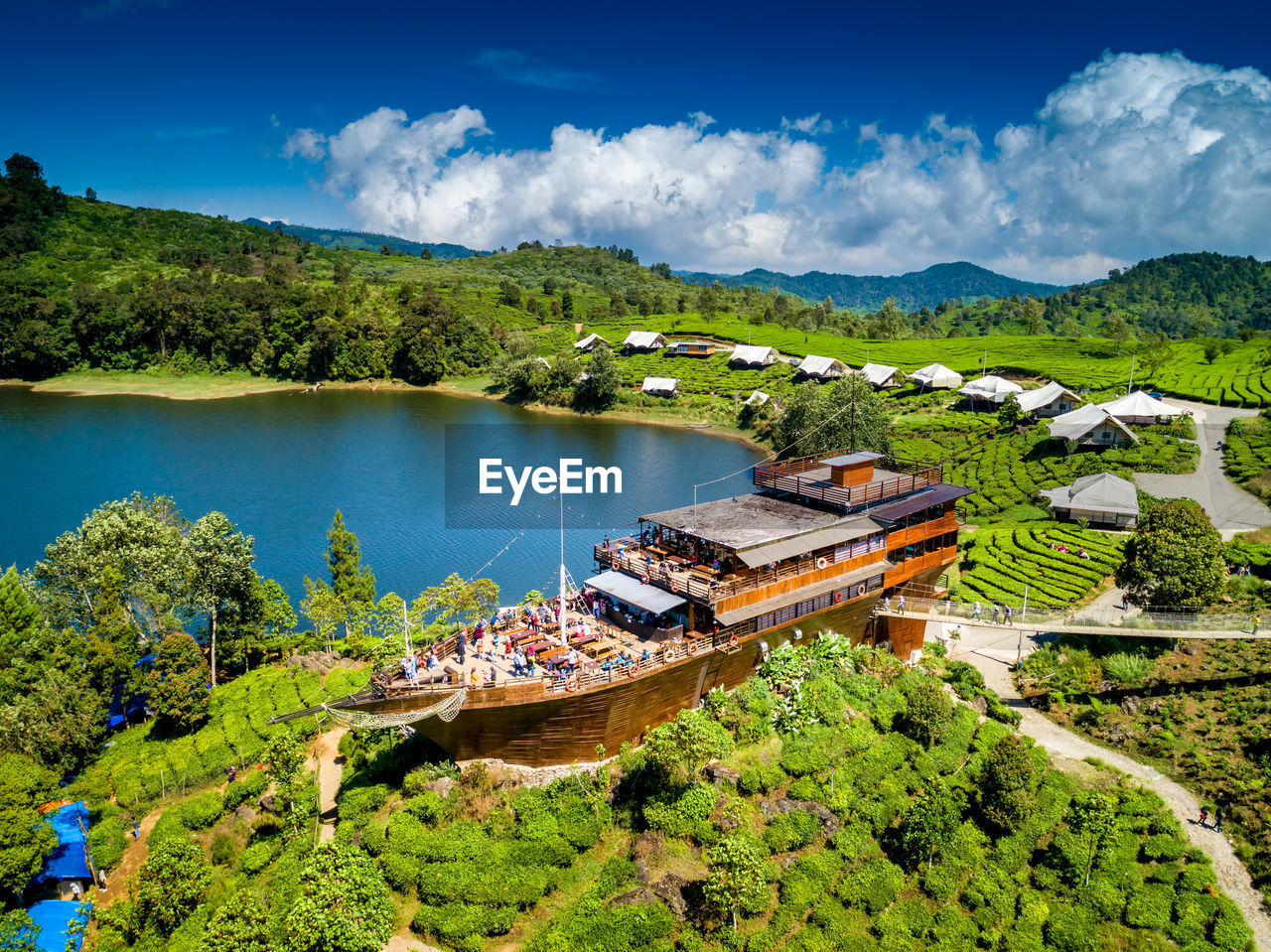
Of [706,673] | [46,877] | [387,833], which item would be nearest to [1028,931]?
[706,673]

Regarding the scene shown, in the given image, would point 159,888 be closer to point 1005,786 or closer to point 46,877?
point 46,877

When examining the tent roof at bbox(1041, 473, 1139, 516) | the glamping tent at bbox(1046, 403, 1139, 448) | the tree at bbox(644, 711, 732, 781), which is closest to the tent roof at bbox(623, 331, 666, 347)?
the glamping tent at bbox(1046, 403, 1139, 448)

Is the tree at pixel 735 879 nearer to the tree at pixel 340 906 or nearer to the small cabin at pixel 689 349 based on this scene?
the tree at pixel 340 906

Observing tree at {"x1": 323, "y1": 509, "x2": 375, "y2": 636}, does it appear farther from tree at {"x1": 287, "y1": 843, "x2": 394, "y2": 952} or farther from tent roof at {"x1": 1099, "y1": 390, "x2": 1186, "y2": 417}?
tent roof at {"x1": 1099, "y1": 390, "x2": 1186, "y2": 417}

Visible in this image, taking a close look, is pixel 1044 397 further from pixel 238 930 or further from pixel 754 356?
pixel 238 930

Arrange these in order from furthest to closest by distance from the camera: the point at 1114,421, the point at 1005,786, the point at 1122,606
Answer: the point at 1114,421 < the point at 1122,606 < the point at 1005,786

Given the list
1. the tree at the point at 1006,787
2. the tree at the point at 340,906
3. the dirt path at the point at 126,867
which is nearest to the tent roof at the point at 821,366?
the tree at the point at 1006,787
